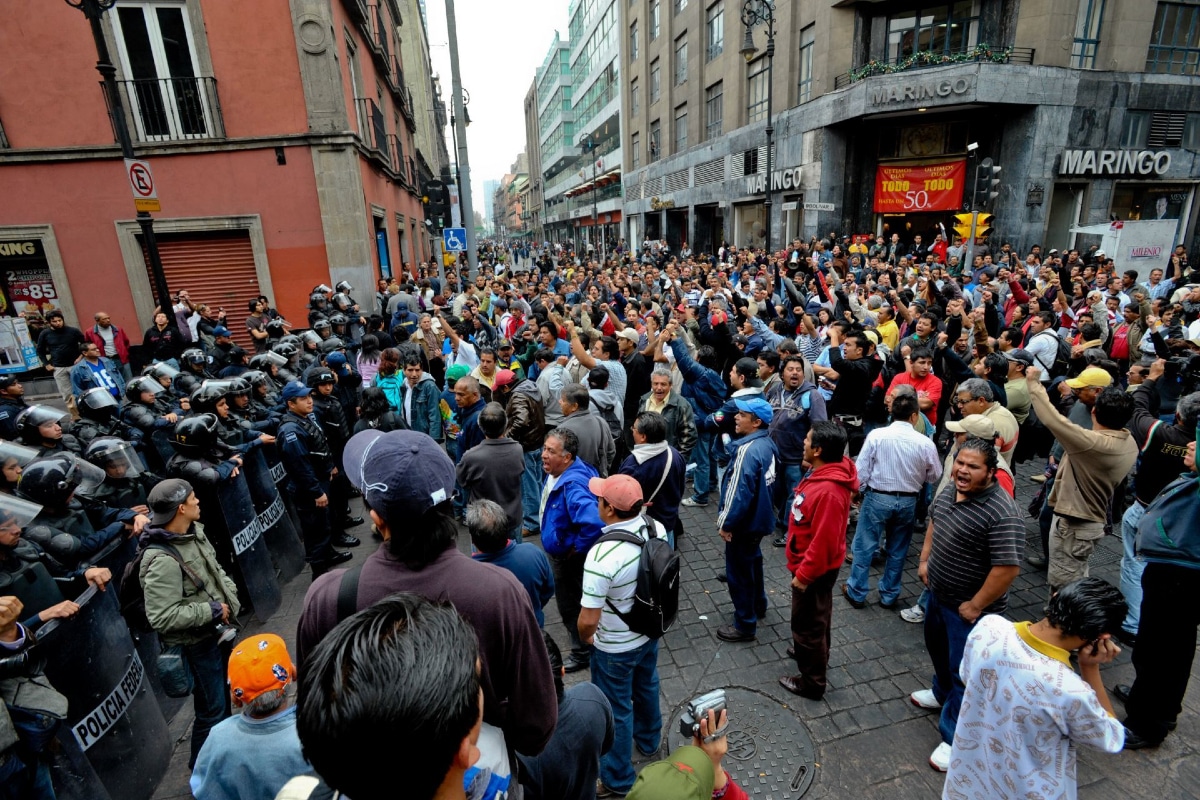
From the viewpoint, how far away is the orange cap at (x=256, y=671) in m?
2.31

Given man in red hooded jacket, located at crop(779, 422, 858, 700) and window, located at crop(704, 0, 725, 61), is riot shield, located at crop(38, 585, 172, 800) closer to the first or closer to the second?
man in red hooded jacket, located at crop(779, 422, 858, 700)

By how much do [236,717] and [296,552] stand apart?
382 cm

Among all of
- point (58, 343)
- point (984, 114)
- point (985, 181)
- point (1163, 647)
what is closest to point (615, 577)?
point (1163, 647)

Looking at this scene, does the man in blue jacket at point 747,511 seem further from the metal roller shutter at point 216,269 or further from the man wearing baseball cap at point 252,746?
the metal roller shutter at point 216,269

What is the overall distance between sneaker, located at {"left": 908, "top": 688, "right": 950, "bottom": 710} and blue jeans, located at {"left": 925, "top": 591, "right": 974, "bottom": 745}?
0.11ft

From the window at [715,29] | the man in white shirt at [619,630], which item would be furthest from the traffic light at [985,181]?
the window at [715,29]

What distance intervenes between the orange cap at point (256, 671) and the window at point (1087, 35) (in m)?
26.9

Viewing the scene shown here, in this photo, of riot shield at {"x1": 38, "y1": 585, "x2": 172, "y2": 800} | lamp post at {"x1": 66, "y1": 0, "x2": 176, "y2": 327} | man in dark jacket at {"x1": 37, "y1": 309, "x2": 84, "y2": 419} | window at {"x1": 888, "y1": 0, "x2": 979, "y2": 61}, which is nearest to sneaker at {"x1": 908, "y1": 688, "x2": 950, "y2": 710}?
riot shield at {"x1": 38, "y1": 585, "x2": 172, "y2": 800}

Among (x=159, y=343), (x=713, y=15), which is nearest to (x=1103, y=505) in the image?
(x=159, y=343)

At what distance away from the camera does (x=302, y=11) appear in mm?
11812

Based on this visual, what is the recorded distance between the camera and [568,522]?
3.82 metres

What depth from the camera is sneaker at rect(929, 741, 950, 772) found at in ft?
10.9

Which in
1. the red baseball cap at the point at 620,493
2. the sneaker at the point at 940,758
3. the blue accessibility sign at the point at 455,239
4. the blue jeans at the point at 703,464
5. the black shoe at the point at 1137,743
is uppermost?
the blue accessibility sign at the point at 455,239

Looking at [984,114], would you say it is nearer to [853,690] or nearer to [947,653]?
[947,653]
